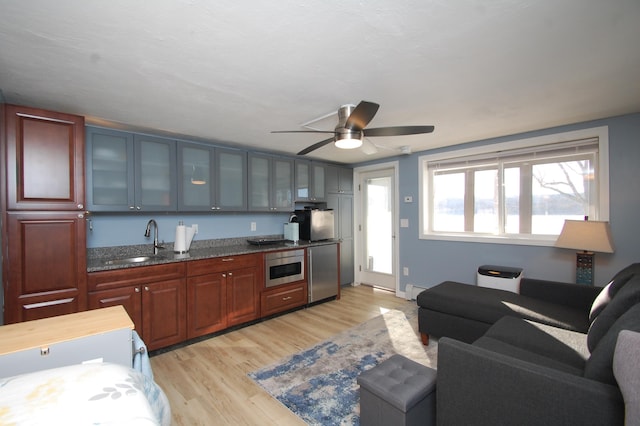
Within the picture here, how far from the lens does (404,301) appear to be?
429cm

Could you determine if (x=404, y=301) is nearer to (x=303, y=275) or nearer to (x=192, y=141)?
(x=303, y=275)

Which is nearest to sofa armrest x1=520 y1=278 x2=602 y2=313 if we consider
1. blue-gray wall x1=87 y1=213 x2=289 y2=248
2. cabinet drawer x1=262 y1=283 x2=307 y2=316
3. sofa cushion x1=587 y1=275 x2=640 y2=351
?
sofa cushion x1=587 y1=275 x2=640 y2=351

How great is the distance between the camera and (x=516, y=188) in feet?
11.5

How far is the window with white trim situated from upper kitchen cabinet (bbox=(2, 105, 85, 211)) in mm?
4107

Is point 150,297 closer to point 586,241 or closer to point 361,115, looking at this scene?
point 361,115

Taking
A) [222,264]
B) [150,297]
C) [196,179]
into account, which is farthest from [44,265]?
[196,179]

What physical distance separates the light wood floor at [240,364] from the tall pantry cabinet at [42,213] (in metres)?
1.04

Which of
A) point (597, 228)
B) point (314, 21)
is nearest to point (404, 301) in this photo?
point (597, 228)

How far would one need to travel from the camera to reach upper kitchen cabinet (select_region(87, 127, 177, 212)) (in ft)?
8.85

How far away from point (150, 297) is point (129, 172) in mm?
1292

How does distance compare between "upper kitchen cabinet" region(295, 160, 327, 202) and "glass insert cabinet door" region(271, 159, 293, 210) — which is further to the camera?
"upper kitchen cabinet" region(295, 160, 327, 202)

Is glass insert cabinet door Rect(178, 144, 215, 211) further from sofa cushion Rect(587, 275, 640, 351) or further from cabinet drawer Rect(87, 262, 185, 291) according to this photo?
sofa cushion Rect(587, 275, 640, 351)

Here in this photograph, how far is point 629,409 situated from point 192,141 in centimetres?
396

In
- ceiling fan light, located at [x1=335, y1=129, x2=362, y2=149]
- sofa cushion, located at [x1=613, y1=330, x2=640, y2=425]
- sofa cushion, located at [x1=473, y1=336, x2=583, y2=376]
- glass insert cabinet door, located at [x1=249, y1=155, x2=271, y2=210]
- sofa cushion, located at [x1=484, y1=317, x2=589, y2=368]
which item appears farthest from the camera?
glass insert cabinet door, located at [x1=249, y1=155, x2=271, y2=210]
